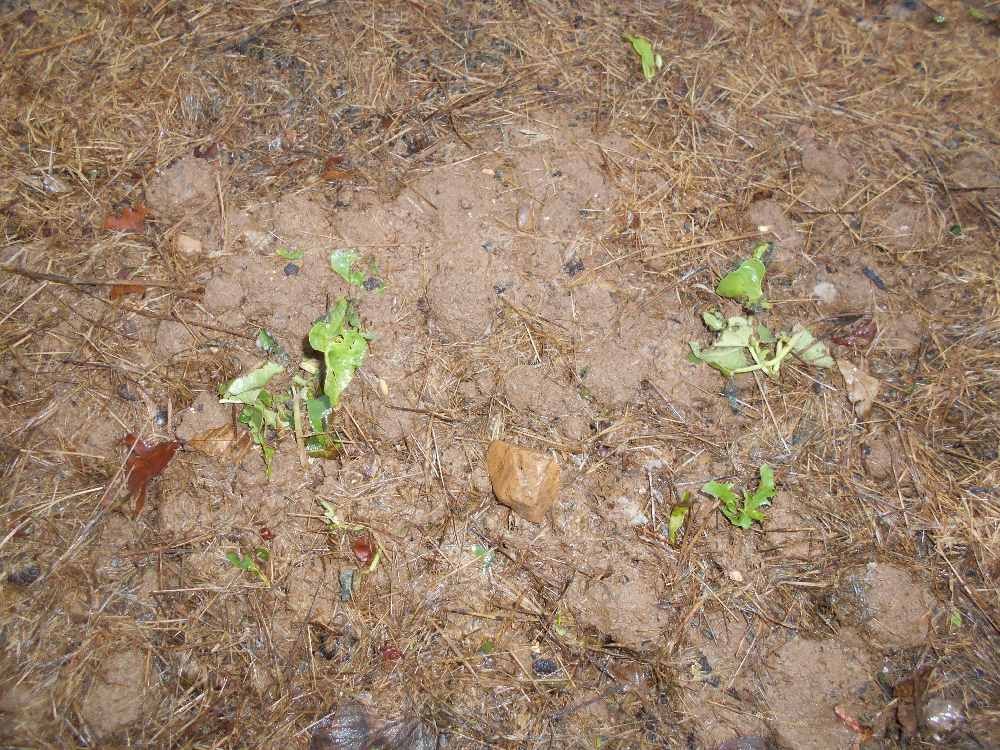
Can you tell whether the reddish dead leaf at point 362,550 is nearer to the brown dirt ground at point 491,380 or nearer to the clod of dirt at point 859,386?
the brown dirt ground at point 491,380

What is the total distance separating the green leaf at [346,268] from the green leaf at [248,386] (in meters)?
0.40

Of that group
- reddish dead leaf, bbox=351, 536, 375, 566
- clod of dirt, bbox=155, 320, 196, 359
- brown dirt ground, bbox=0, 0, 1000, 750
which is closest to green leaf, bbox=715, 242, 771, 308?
brown dirt ground, bbox=0, 0, 1000, 750

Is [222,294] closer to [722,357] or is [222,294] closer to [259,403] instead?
[259,403]

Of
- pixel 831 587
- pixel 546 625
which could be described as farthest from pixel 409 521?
pixel 831 587

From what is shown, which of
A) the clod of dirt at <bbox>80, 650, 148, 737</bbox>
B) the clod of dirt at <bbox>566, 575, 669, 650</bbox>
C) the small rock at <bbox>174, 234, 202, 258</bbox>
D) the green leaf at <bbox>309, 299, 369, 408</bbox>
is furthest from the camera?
the small rock at <bbox>174, 234, 202, 258</bbox>

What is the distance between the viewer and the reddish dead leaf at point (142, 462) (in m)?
1.94

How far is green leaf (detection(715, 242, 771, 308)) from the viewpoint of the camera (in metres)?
→ 2.17

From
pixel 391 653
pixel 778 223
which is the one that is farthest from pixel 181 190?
pixel 778 223

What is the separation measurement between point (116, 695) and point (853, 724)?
2.21 m

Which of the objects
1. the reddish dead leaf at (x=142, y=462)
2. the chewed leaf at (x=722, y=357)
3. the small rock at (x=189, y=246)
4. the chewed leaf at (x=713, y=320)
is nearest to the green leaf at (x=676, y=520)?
the chewed leaf at (x=722, y=357)

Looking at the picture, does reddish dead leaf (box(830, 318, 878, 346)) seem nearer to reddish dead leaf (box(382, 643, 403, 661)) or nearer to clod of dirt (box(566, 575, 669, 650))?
clod of dirt (box(566, 575, 669, 650))

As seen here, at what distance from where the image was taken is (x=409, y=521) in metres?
1.93

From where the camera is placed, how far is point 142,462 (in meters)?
1.97

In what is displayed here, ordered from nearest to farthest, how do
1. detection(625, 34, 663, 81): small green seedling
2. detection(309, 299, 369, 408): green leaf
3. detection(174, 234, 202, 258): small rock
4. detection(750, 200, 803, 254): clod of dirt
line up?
detection(309, 299, 369, 408): green leaf → detection(174, 234, 202, 258): small rock → detection(750, 200, 803, 254): clod of dirt → detection(625, 34, 663, 81): small green seedling
